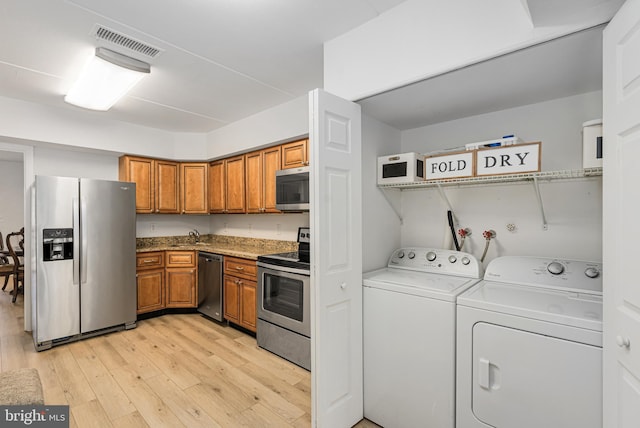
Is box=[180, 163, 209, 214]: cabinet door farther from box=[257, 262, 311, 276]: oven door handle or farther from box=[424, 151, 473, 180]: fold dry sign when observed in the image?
box=[424, 151, 473, 180]: fold dry sign

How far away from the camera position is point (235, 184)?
400 centimetres

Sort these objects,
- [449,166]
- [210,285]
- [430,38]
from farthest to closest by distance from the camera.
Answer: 1. [210,285]
2. [449,166]
3. [430,38]

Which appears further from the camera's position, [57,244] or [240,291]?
[240,291]

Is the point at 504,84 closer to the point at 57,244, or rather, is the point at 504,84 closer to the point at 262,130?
the point at 262,130

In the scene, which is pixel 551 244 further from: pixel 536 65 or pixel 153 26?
pixel 153 26

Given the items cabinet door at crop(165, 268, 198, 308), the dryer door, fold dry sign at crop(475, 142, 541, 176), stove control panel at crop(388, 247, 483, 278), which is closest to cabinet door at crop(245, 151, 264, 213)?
cabinet door at crop(165, 268, 198, 308)

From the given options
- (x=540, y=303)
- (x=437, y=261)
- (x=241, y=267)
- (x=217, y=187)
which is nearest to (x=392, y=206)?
(x=437, y=261)

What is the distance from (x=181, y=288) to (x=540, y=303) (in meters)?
3.90

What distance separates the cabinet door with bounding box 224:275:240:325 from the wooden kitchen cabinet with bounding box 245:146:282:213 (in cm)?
86

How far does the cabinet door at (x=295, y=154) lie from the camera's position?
315cm

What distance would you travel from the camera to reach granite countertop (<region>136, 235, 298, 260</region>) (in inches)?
145

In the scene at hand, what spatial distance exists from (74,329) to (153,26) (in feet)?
10.1

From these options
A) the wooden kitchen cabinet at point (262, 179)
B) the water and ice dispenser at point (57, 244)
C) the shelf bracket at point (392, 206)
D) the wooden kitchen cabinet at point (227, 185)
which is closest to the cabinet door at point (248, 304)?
the wooden kitchen cabinet at point (262, 179)

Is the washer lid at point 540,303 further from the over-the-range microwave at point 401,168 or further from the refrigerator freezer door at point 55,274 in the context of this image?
the refrigerator freezer door at point 55,274
